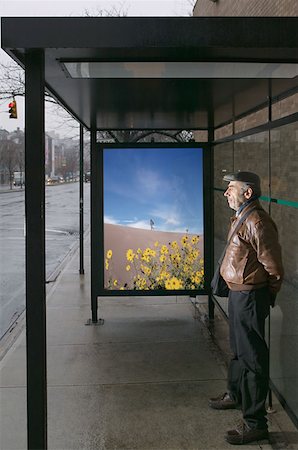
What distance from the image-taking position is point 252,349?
3588 millimetres

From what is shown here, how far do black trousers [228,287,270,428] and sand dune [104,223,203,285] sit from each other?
3212 mm

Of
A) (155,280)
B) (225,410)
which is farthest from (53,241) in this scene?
(225,410)

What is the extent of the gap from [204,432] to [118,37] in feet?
9.14

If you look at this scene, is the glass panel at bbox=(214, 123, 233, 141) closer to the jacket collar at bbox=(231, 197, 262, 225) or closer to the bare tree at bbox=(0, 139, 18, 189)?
the jacket collar at bbox=(231, 197, 262, 225)

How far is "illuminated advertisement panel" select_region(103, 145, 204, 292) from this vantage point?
22.2ft

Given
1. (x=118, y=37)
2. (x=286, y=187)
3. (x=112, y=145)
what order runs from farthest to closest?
1. (x=112, y=145)
2. (x=286, y=187)
3. (x=118, y=37)

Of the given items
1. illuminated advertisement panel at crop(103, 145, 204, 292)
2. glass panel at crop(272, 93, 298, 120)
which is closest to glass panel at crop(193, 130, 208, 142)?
illuminated advertisement panel at crop(103, 145, 204, 292)

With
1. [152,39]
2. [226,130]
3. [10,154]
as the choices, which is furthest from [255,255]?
[10,154]

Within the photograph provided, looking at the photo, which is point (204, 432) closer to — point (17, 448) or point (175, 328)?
point (17, 448)

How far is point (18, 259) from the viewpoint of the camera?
13.8m

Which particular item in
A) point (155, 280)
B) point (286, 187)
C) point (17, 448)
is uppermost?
point (286, 187)

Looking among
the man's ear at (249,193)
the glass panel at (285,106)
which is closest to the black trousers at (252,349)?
the man's ear at (249,193)

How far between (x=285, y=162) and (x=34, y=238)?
2.01 meters

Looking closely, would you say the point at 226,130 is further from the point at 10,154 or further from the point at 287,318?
the point at 10,154
